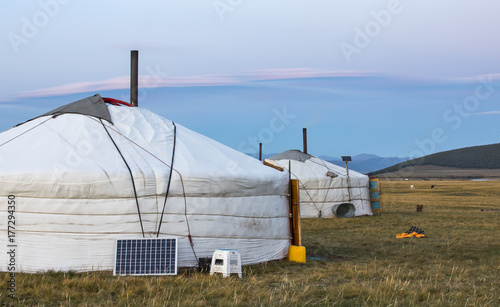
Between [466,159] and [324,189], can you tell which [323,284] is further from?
[466,159]

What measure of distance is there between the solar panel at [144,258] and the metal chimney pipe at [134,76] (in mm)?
3361

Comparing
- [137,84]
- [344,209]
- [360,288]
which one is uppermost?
[137,84]

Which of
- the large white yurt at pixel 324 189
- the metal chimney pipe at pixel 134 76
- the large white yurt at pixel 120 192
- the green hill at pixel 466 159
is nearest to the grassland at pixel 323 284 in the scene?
the large white yurt at pixel 120 192

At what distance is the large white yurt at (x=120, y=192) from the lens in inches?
255

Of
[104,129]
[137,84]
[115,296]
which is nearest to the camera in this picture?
[115,296]

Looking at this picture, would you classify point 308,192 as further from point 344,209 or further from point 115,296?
point 115,296

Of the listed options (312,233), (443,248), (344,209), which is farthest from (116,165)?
(344,209)

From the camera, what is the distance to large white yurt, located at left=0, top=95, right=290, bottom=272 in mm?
6465

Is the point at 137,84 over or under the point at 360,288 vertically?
over

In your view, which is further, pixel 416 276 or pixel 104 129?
pixel 104 129

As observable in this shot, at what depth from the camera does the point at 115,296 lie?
219 inches

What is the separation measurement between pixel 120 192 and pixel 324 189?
10463mm

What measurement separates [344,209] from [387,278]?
11.2 meters

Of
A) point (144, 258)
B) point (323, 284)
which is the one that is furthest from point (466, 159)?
point (144, 258)
